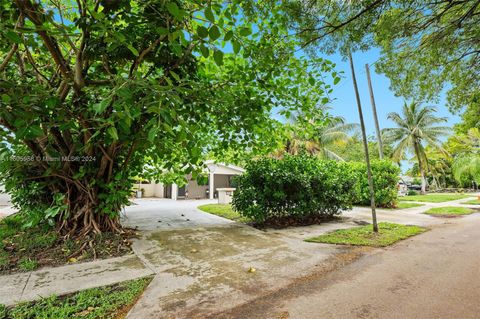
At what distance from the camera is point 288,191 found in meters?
7.17

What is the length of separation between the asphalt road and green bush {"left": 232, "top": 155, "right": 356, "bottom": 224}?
2.71 m

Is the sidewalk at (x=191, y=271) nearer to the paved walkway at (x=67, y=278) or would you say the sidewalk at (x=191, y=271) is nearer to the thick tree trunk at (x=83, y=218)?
the paved walkway at (x=67, y=278)

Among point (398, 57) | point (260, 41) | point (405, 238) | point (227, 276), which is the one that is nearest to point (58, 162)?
point (227, 276)

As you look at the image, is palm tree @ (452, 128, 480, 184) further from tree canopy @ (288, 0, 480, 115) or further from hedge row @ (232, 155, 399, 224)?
hedge row @ (232, 155, 399, 224)

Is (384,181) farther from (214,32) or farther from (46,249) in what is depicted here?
(46,249)

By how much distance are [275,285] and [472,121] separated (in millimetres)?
7915

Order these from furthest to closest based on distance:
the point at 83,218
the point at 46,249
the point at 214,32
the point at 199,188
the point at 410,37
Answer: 1. the point at 199,188
2. the point at 83,218
3. the point at 410,37
4. the point at 46,249
5. the point at 214,32

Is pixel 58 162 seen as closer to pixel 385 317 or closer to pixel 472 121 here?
pixel 385 317

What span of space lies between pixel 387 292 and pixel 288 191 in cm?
427

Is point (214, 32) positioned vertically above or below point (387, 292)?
above

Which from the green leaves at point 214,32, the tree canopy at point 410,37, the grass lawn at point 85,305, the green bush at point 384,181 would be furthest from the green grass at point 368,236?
the green bush at point 384,181

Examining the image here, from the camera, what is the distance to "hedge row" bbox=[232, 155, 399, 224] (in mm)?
6863

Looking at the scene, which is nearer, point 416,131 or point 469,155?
point 469,155

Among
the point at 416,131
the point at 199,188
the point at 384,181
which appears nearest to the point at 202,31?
the point at 384,181
